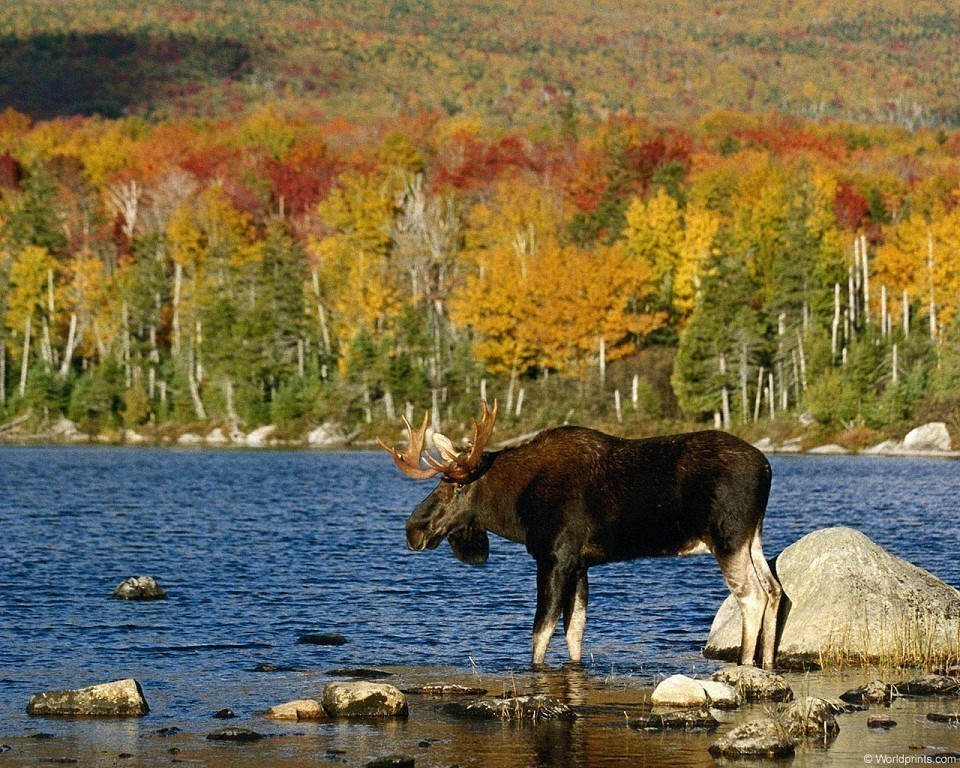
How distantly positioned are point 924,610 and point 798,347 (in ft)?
223

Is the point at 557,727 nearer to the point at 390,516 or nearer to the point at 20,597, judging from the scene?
the point at 20,597

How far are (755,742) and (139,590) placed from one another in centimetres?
1299

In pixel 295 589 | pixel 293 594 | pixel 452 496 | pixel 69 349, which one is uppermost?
pixel 452 496

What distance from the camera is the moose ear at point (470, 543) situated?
54.6ft

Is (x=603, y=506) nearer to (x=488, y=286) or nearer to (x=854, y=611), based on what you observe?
(x=854, y=611)

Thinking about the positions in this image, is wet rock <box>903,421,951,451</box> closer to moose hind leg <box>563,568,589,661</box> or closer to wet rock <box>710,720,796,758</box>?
moose hind leg <box>563,568,589,661</box>

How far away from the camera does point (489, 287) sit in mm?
90062

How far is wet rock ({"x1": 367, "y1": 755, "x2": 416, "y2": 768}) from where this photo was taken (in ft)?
38.0

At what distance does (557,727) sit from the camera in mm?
13172

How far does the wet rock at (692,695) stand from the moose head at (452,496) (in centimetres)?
319

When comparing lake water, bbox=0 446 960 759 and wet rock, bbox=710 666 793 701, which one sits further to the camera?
lake water, bbox=0 446 960 759

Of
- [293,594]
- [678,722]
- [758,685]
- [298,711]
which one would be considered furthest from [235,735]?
[293,594]

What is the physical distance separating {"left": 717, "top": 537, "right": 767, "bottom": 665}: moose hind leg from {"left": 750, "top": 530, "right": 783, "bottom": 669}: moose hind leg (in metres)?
0.05

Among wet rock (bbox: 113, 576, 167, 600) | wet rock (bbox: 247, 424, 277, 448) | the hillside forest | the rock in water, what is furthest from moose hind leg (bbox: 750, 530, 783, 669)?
wet rock (bbox: 247, 424, 277, 448)
